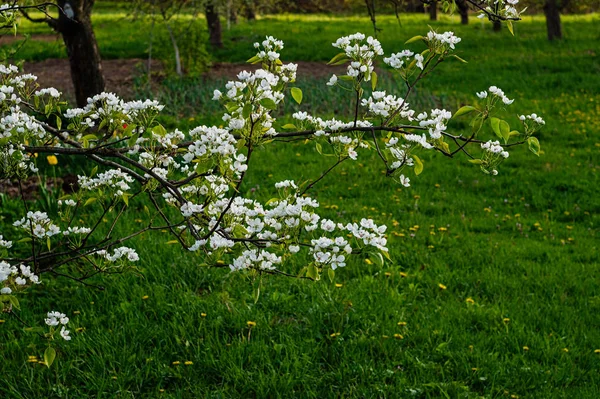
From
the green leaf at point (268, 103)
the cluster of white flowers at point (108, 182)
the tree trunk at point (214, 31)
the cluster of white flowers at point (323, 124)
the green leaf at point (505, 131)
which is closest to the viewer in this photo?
the green leaf at point (268, 103)

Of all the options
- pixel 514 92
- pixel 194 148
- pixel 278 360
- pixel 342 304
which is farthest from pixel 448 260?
pixel 514 92

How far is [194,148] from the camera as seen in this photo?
2.31m

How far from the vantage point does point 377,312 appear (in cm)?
433

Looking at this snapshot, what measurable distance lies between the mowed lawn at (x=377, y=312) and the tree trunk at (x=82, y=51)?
1.64 meters

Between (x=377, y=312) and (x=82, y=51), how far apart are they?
555 cm

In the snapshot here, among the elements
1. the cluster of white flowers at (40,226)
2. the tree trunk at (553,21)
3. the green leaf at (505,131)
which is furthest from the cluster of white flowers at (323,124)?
the tree trunk at (553,21)

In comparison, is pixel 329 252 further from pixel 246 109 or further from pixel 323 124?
pixel 246 109

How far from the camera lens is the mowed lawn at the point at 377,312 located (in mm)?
3689

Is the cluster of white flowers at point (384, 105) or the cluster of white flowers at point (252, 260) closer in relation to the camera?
the cluster of white flowers at point (252, 260)

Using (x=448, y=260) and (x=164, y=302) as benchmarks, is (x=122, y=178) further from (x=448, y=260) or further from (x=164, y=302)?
(x=448, y=260)

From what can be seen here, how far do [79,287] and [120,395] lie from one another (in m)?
1.29

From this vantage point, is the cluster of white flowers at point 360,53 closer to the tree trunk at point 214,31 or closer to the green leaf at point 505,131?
the green leaf at point 505,131

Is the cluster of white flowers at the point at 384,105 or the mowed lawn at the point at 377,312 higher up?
the cluster of white flowers at the point at 384,105

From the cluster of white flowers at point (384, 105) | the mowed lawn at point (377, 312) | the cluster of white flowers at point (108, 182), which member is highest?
the cluster of white flowers at point (384, 105)
